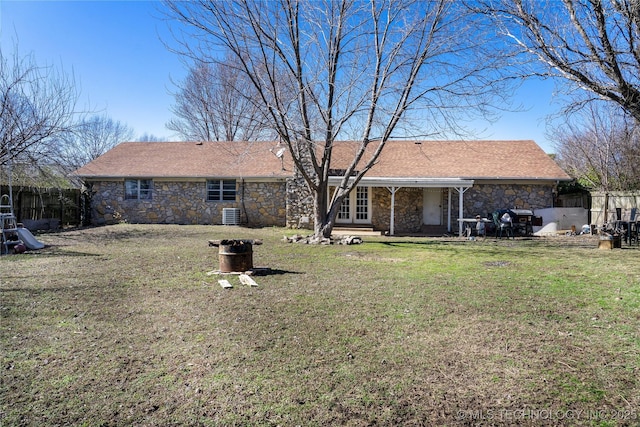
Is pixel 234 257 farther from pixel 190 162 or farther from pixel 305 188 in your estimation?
pixel 190 162

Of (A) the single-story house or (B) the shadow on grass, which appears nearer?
(B) the shadow on grass

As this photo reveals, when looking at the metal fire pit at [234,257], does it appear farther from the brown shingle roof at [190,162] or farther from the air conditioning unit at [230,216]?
the air conditioning unit at [230,216]

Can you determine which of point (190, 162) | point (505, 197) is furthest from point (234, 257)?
point (190, 162)

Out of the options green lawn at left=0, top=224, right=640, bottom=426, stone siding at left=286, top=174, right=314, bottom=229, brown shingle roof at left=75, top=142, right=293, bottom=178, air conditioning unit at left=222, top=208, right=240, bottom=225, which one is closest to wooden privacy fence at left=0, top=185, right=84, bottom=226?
brown shingle roof at left=75, top=142, right=293, bottom=178

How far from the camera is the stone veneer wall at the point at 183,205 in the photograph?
18.7 m

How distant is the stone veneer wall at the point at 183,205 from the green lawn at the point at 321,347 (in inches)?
432

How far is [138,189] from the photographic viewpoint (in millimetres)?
19328

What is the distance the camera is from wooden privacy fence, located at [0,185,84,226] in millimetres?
15004

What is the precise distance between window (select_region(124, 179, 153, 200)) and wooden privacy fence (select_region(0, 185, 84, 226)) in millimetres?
2072

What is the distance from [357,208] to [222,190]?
→ 621cm

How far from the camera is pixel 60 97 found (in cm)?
1270

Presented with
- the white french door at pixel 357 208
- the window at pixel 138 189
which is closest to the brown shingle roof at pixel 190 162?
the window at pixel 138 189

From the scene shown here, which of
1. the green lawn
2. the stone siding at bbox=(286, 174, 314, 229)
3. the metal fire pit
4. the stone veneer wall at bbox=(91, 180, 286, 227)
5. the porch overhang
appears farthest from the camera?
the stone veneer wall at bbox=(91, 180, 286, 227)

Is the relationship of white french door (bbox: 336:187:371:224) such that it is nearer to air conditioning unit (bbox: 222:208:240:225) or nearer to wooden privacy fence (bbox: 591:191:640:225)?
air conditioning unit (bbox: 222:208:240:225)
